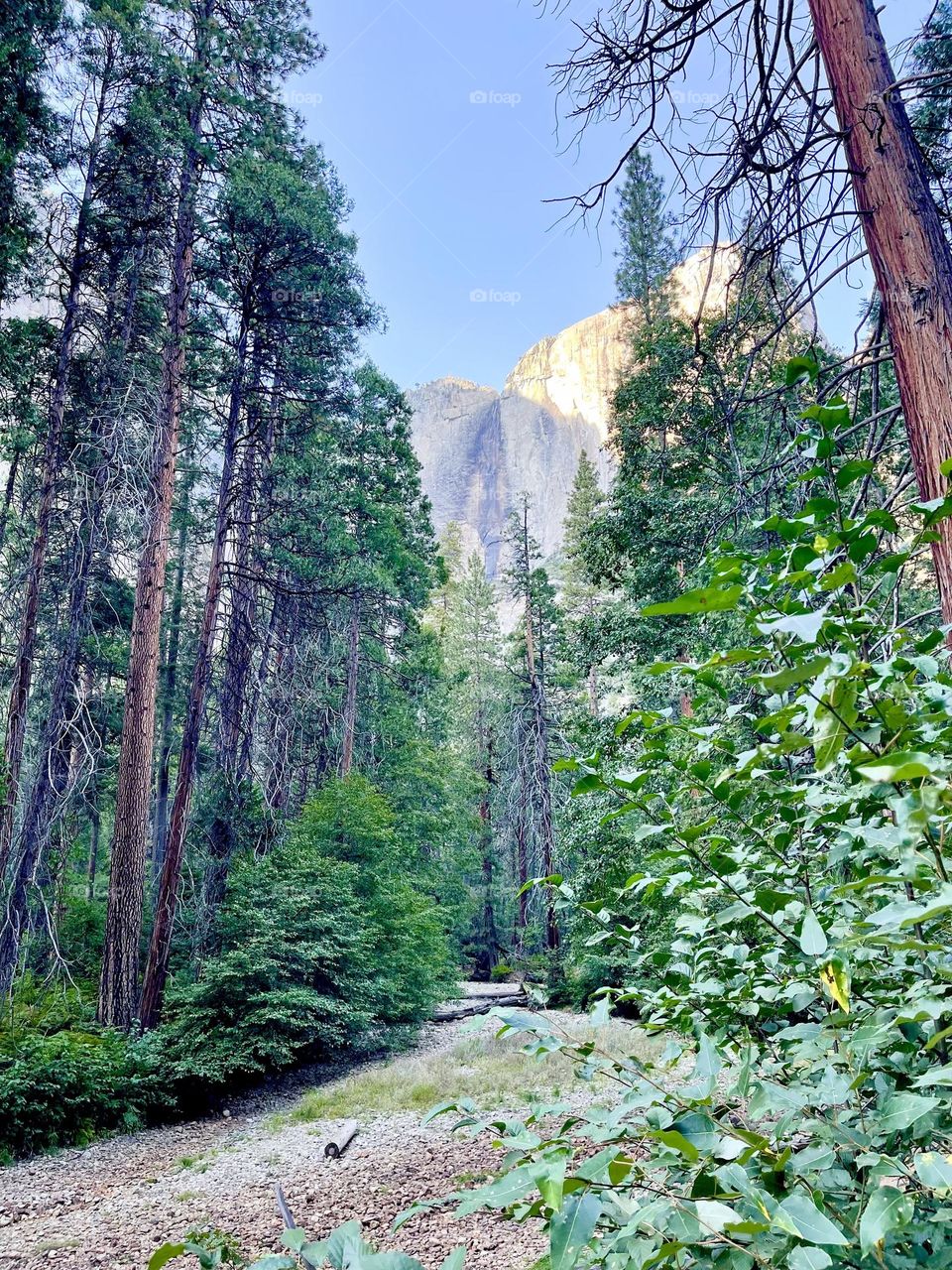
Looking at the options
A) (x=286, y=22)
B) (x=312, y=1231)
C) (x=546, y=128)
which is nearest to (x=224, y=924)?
(x=312, y=1231)

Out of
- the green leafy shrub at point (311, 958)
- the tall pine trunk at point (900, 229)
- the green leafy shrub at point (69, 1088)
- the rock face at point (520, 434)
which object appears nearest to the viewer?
the tall pine trunk at point (900, 229)

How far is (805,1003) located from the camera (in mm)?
923

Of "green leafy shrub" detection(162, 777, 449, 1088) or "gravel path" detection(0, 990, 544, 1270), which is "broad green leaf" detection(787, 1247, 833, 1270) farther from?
"green leafy shrub" detection(162, 777, 449, 1088)

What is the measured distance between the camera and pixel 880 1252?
598 mm

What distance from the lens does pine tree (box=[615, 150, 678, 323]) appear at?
43.7ft

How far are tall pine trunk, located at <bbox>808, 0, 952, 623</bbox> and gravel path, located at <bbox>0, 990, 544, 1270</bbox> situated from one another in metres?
3.16

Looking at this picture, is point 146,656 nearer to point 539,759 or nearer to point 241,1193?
point 241,1193

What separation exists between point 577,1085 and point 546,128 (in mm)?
7040

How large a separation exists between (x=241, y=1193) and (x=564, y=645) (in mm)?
8189

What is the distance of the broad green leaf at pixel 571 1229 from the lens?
1.86 feet

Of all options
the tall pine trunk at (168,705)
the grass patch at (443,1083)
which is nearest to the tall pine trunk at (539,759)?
the grass patch at (443,1083)

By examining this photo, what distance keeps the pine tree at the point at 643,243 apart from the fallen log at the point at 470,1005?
13451 millimetres

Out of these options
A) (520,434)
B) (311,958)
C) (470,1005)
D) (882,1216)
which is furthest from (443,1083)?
(520,434)

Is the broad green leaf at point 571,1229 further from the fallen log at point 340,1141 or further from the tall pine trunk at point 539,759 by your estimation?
the tall pine trunk at point 539,759
